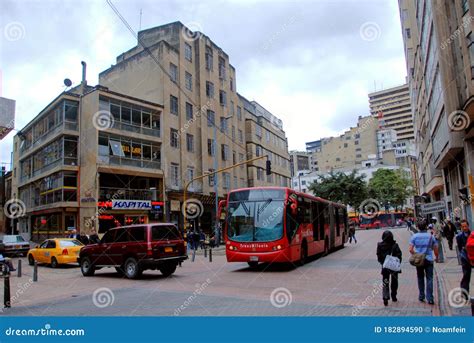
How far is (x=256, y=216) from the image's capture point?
→ 16.0m

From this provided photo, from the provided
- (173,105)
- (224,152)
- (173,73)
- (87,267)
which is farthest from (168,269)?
(224,152)

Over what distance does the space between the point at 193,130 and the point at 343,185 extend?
30.4 metres

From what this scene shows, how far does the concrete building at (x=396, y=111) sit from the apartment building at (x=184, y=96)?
119919 mm

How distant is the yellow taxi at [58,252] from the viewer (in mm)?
20219

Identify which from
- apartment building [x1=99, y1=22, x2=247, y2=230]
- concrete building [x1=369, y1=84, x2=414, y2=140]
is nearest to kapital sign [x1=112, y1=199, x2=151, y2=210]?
apartment building [x1=99, y1=22, x2=247, y2=230]

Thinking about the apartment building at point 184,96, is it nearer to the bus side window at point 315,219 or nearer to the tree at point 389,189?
the bus side window at point 315,219

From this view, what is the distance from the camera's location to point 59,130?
33438 millimetres

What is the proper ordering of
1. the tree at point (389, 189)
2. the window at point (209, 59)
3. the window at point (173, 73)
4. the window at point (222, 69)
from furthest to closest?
the tree at point (389, 189) < the window at point (222, 69) < the window at point (209, 59) < the window at point (173, 73)

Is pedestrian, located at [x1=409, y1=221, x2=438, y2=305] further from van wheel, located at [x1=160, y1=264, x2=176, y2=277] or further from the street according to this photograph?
van wheel, located at [x1=160, y1=264, x2=176, y2=277]

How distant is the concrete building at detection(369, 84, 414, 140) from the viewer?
6117 inches

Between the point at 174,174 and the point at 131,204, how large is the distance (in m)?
5.96

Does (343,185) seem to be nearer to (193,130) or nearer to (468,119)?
(193,130)

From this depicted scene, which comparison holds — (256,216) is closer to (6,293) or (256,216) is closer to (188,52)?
(6,293)

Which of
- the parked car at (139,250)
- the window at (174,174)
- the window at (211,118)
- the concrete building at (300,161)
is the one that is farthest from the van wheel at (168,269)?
the concrete building at (300,161)
